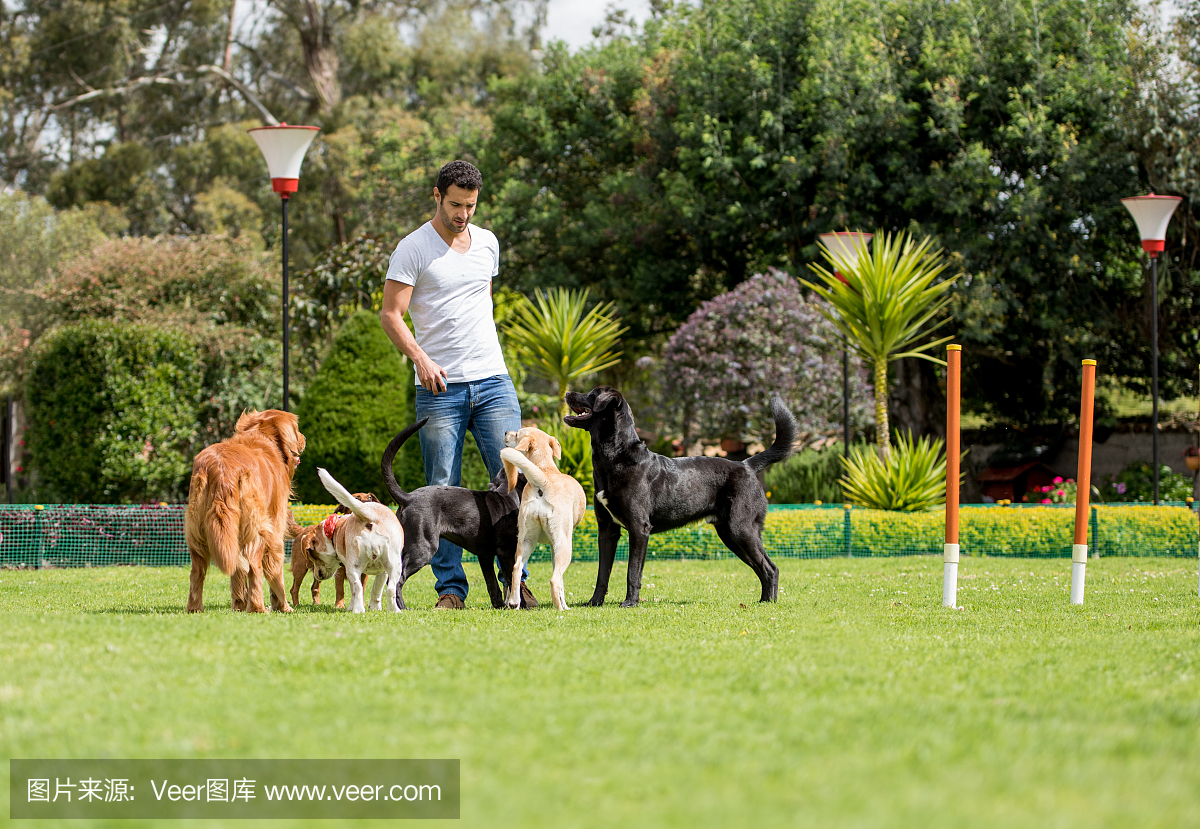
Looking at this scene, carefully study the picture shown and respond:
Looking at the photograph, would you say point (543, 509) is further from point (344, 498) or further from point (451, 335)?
point (451, 335)

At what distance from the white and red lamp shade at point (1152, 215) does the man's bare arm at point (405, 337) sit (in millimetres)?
10706

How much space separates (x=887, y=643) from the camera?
15.3 feet

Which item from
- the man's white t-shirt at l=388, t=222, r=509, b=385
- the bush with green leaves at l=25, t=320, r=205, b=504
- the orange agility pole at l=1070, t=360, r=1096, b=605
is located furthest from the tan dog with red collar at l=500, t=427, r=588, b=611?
the bush with green leaves at l=25, t=320, r=205, b=504

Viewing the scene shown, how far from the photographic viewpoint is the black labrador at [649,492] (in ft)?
21.3

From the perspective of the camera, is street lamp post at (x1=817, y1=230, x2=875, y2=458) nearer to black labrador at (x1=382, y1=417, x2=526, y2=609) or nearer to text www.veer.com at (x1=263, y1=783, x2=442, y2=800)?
black labrador at (x1=382, y1=417, x2=526, y2=609)

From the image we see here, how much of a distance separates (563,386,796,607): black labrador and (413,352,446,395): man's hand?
75 centimetres

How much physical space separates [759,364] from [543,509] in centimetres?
1062

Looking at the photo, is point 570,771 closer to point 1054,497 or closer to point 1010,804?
point 1010,804

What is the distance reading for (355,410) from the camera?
41.8ft

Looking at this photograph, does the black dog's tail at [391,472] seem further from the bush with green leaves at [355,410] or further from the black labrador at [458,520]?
the bush with green leaves at [355,410]

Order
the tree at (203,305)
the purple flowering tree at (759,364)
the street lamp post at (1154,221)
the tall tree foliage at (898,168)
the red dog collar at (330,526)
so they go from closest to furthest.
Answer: the red dog collar at (330,526) < the street lamp post at (1154,221) < the tree at (203,305) < the purple flowering tree at (759,364) < the tall tree foliage at (898,168)

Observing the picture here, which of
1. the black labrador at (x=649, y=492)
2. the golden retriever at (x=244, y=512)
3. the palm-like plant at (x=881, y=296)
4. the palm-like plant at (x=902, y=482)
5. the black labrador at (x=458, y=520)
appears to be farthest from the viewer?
the palm-like plant at (x=881, y=296)

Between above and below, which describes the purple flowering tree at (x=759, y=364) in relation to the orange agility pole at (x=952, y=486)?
above

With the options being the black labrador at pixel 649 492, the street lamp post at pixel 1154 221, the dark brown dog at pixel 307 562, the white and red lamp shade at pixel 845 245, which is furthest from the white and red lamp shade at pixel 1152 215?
the dark brown dog at pixel 307 562
